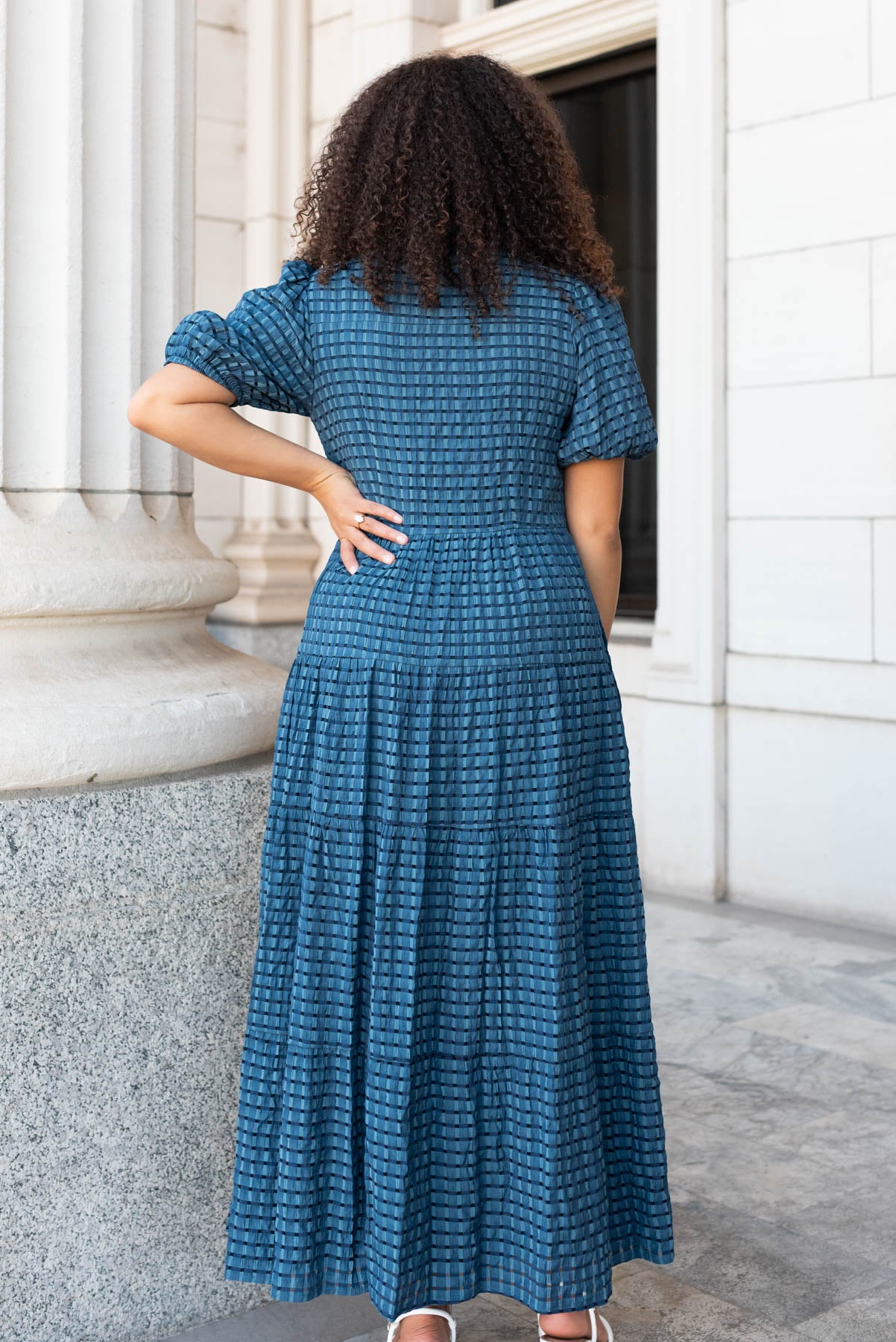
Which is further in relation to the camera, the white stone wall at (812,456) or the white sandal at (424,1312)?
the white stone wall at (812,456)

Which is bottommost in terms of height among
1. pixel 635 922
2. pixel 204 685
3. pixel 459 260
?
pixel 635 922

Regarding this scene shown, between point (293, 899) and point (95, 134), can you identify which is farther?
point (95, 134)

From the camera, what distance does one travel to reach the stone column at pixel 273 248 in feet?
25.3

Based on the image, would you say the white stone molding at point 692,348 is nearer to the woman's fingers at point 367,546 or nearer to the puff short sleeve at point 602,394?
the puff short sleeve at point 602,394

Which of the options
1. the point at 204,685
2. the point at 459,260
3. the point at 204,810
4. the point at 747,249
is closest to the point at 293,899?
the point at 204,810

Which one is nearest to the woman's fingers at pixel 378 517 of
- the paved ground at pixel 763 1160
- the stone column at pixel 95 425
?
the stone column at pixel 95 425

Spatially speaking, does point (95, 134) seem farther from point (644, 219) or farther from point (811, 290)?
point (644, 219)

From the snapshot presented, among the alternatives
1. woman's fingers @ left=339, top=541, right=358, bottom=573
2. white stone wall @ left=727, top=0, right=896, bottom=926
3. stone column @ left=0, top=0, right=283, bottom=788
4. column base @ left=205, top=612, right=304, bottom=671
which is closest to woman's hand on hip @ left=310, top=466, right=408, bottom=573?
woman's fingers @ left=339, top=541, right=358, bottom=573

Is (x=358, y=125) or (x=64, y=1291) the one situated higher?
(x=358, y=125)

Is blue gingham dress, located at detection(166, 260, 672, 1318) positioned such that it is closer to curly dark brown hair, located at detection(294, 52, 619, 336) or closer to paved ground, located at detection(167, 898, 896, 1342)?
curly dark brown hair, located at detection(294, 52, 619, 336)

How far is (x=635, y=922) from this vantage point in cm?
230

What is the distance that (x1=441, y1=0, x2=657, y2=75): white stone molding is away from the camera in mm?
6094

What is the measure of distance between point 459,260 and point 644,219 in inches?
179

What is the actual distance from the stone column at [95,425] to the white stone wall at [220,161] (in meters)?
5.27
